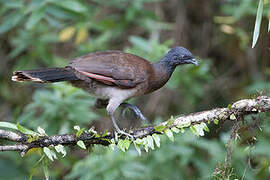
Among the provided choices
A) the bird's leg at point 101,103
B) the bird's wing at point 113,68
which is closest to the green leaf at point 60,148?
the bird's wing at point 113,68

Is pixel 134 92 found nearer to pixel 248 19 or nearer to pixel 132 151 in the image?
pixel 132 151

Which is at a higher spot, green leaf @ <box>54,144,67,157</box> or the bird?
the bird

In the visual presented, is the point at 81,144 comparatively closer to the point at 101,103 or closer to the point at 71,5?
the point at 101,103

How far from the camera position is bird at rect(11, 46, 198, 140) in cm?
412

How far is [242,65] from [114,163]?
361cm

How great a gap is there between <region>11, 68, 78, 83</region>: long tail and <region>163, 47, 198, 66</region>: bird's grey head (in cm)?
105

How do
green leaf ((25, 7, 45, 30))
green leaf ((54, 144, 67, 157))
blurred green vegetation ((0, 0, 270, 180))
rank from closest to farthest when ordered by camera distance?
green leaf ((54, 144, 67, 157)) < green leaf ((25, 7, 45, 30)) < blurred green vegetation ((0, 0, 270, 180))

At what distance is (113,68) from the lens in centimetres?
426

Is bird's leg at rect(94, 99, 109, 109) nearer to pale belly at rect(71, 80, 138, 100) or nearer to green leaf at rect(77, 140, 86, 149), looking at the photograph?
pale belly at rect(71, 80, 138, 100)

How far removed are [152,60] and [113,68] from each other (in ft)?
4.22

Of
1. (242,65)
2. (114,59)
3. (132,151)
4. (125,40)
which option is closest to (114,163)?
(132,151)

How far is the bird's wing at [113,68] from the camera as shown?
4141 mm

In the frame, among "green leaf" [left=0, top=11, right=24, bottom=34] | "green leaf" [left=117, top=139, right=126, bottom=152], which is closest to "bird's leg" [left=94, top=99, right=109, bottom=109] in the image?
"green leaf" [left=117, top=139, right=126, bottom=152]

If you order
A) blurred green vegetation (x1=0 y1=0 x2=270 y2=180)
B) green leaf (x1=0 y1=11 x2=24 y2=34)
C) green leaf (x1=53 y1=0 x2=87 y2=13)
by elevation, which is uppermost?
green leaf (x1=53 y1=0 x2=87 y2=13)
